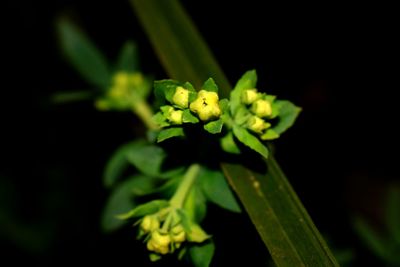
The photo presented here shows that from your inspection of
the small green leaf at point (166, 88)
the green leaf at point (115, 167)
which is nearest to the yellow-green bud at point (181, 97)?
the small green leaf at point (166, 88)

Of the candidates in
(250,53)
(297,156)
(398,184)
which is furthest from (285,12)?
(398,184)

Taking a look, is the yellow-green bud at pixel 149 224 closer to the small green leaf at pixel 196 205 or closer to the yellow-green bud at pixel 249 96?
the small green leaf at pixel 196 205

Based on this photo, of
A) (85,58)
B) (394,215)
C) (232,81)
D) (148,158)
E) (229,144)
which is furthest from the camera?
(232,81)

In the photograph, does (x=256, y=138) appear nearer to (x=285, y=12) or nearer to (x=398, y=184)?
(x=285, y=12)

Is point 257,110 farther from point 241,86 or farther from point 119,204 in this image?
point 119,204

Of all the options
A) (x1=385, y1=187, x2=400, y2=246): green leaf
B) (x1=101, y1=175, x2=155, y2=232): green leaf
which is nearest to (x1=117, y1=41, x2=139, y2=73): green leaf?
(x1=101, y1=175, x2=155, y2=232): green leaf

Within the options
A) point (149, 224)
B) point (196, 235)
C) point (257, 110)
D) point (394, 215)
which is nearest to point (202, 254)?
point (196, 235)
